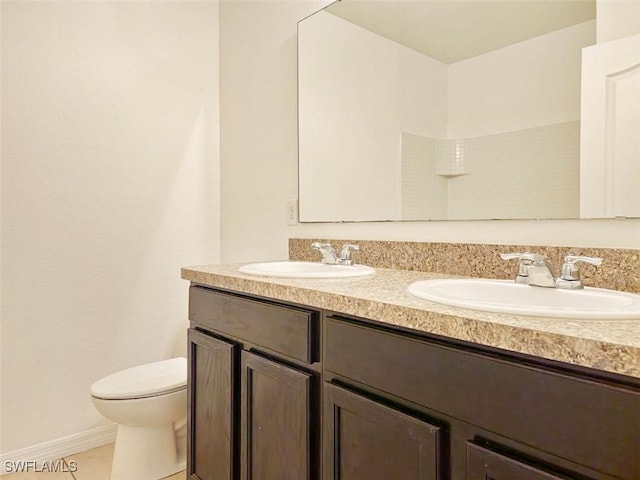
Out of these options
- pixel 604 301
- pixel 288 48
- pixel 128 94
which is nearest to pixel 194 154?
pixel 128 94

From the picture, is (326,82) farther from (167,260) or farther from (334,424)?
(334,424)

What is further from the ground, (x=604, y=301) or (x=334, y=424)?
(x=604, y=301)

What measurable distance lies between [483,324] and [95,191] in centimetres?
193

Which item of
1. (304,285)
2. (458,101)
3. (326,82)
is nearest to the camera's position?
(304,285)

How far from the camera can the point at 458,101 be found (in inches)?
55.7

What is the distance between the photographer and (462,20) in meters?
1.43

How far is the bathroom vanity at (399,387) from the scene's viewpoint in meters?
0.61

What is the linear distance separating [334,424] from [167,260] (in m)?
1.59

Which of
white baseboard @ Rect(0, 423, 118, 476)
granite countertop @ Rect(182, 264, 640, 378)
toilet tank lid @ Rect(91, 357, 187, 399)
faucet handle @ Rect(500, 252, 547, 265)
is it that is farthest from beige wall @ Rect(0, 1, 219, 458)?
faucet handle @ Rect(500, 252, 547, 265)

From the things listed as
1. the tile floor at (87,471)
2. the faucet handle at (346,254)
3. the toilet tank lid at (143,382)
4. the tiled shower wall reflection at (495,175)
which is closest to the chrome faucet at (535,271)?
the tiled shower wall reflection at (495,175)

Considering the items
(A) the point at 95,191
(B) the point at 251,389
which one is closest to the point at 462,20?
(B) the point at 251,389

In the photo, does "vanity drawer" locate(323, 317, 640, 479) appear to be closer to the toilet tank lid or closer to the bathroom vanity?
the bathroom vanity

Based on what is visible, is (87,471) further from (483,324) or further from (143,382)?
(483,324)

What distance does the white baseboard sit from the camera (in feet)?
6.12
